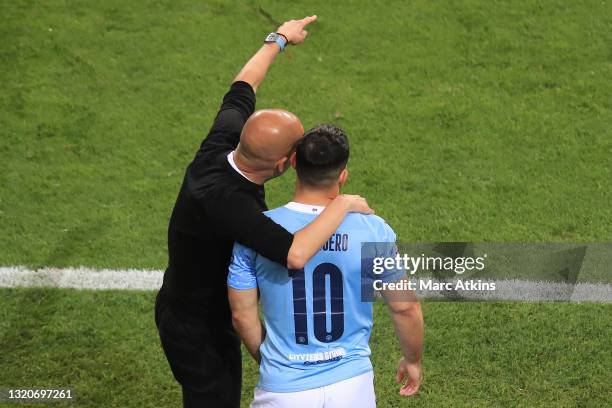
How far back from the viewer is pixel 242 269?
12.3 feet

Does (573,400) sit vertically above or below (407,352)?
below

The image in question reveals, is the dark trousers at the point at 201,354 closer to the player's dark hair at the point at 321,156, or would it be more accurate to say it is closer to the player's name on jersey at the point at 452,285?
the player's dark hair at the point at 321,156

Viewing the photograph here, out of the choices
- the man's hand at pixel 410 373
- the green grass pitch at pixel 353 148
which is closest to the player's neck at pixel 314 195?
the man's hand at pixel 410 373

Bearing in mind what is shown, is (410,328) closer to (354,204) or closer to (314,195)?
(354,204)

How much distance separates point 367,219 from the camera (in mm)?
3682

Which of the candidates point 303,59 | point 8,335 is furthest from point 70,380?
point 303,59

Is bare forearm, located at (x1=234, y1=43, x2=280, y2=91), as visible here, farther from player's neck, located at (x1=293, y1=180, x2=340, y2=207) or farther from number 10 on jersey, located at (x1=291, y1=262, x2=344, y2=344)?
number 10 on jersey, located at (x1=291, y1=262, x2=344, y2=344)

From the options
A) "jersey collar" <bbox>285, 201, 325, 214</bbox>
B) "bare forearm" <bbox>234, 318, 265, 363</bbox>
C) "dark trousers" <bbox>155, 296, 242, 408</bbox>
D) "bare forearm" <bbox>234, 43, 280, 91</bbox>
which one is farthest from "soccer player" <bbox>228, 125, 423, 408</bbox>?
"bare forearm" <bbox>234, 43, 280, 91</bbox>

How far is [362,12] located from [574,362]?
18.6 feet

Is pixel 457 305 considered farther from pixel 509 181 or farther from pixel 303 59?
pixel 303 59

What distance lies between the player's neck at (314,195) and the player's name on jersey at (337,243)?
0.50ft

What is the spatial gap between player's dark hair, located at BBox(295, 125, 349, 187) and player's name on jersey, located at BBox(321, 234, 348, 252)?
22cm

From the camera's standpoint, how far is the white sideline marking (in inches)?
252

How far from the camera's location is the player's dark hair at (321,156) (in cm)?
359
